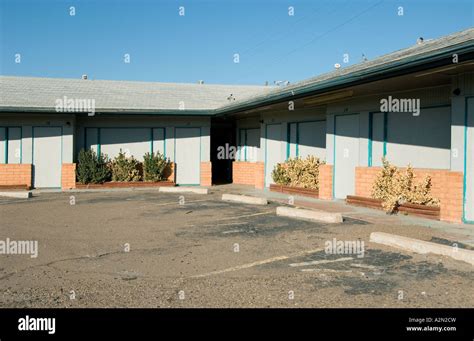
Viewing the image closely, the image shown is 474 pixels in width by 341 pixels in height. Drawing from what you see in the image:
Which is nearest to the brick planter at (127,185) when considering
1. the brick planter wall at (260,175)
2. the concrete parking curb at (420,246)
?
the brick planter wall at (260,175)

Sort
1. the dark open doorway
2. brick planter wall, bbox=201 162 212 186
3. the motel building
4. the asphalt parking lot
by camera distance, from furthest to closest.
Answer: the dark open doorway → brick planter wall, bbox=201 162 212 186 → the motel building → the asphalt parking lot

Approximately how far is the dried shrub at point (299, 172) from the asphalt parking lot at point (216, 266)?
602 cm

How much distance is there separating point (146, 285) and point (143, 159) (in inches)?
694

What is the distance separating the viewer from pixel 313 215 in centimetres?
1217

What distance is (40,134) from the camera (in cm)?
2242

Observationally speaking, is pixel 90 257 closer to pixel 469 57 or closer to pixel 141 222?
pixel 141 222

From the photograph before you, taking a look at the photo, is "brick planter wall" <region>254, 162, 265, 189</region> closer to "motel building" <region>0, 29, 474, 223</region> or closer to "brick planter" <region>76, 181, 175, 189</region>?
"motel building" <region>0, 29, 474, 223</region>

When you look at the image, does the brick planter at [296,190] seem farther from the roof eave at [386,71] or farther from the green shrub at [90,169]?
the green shrub at [90,169]

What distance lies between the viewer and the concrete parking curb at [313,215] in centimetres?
1162

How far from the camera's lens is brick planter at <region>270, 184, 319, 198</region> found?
1793cm

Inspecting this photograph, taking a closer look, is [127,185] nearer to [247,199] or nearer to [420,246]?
[247,199]

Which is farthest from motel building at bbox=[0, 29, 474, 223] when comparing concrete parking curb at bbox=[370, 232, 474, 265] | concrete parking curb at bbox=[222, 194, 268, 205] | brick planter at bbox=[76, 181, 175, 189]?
concrete parking curb at bbox=[370, 232, 474, 265]

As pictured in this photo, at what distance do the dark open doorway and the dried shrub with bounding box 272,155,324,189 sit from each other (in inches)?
304
